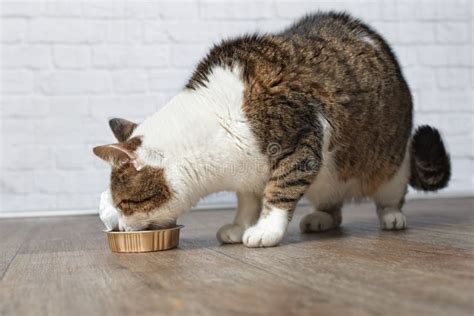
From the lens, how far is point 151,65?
336 cm

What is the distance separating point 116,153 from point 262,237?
0.41 metres

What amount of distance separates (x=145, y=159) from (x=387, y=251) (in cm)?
61

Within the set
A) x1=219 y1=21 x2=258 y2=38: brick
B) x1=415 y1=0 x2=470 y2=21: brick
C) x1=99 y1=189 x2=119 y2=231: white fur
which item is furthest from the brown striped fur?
x1=415 y1=0 x2=470 y2=21: brick

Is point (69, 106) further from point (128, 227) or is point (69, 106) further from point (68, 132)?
point (128, 227)

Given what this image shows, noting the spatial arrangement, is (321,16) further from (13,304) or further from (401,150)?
(13,304)

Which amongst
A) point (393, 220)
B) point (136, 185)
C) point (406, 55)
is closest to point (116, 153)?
point (136, 185)

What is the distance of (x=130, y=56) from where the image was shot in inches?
132

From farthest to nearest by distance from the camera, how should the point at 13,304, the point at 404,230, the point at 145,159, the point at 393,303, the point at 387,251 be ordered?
the point at 404,230 < the point at 145,159 < the point at 387,251 < the point at 13,304 < the point at 393,303

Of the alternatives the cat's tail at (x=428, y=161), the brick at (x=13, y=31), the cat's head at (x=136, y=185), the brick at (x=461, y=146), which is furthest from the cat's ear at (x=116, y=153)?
the brick at (x=461, y=146)

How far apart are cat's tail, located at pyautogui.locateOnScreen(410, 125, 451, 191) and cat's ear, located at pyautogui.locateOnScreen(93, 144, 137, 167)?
968mm

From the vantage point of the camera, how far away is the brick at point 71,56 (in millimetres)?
3314

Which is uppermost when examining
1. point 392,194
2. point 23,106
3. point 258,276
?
point 23,106

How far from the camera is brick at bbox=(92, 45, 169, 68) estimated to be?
11.0ft

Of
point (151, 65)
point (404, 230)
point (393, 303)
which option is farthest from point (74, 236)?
point (393, 303)
